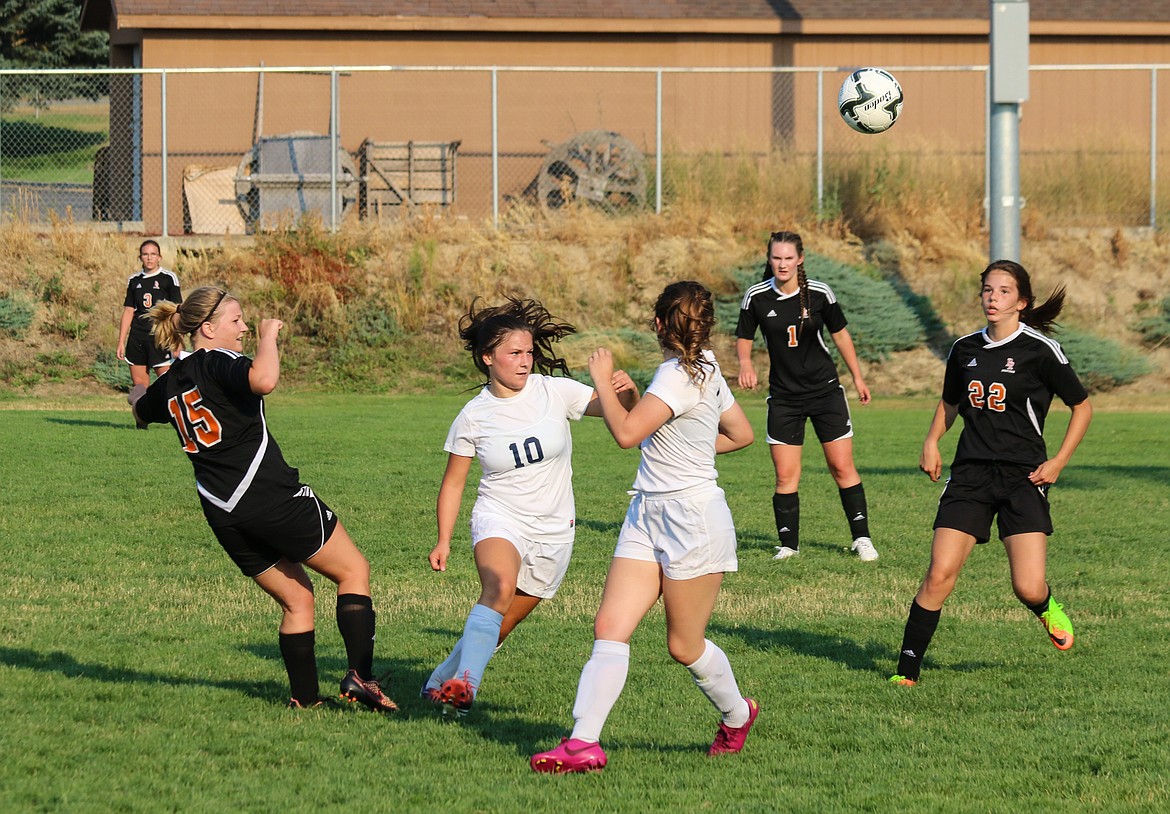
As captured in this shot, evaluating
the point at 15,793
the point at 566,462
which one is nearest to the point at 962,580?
the point at 566,462

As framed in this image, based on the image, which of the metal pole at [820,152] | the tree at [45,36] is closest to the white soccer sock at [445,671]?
the metal pole at [820,152]

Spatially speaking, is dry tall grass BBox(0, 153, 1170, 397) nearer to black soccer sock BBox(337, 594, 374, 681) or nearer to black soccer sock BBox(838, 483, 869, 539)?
black soccer sock BBox(838, 483, 869, 539)

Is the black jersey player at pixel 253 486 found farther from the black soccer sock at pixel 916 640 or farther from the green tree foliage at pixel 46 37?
the green tree foliage at pixel 46 37

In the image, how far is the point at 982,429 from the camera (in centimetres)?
653

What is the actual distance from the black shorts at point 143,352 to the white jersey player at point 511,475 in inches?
413

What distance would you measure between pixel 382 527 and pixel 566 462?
4670mm

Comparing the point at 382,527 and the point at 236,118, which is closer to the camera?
the point at 382,527

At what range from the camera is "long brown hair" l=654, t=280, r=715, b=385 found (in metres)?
5.16

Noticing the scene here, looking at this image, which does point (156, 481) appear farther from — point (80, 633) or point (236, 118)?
point (236, 118)

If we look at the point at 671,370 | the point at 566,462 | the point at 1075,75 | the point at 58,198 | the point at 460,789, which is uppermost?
the point at 1075,75

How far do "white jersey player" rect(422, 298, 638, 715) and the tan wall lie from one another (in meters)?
17.9

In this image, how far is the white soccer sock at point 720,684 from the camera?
5129 mm

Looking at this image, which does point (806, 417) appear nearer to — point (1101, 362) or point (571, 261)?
point (1101, 362)

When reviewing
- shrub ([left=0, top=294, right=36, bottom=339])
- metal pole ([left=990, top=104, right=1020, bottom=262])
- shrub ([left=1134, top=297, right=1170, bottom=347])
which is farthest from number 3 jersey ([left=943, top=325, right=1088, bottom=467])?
Result: shrub ([left=0, top=294, right=36, bottom=339])
